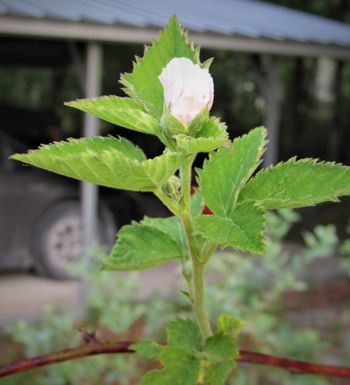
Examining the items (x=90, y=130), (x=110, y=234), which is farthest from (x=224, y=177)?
(x=110, y=234)

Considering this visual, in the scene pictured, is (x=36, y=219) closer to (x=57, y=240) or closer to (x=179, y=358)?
(x=57, y=240)

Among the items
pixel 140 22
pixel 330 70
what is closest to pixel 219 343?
pixel 140 22

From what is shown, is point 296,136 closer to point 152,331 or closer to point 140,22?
point 140,22

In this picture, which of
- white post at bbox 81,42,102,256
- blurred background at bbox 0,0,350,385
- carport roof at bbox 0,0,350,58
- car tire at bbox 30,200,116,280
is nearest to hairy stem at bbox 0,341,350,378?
blurred background at bbox 0,0,350,385

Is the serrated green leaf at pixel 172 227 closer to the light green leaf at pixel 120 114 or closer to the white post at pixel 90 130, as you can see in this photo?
the light green leaf at pixel 120 114

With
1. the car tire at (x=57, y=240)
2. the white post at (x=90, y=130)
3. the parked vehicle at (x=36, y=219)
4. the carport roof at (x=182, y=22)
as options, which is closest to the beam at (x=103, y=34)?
the carport roof at (x=182, y=22)

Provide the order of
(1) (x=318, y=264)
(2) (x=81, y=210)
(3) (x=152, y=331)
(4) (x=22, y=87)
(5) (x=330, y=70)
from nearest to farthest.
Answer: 1. (3) (x=152, y=331)
2. (2) (x=81, y=210)
3. (1) (x=318, y=264)
4. (4) (x=22, y=87)
5. (5) (x=330, y=70)

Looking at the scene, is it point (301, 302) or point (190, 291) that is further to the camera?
point (301, 302)

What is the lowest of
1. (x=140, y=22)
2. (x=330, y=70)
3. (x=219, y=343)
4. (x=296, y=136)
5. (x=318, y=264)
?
(x=219, y=343)
